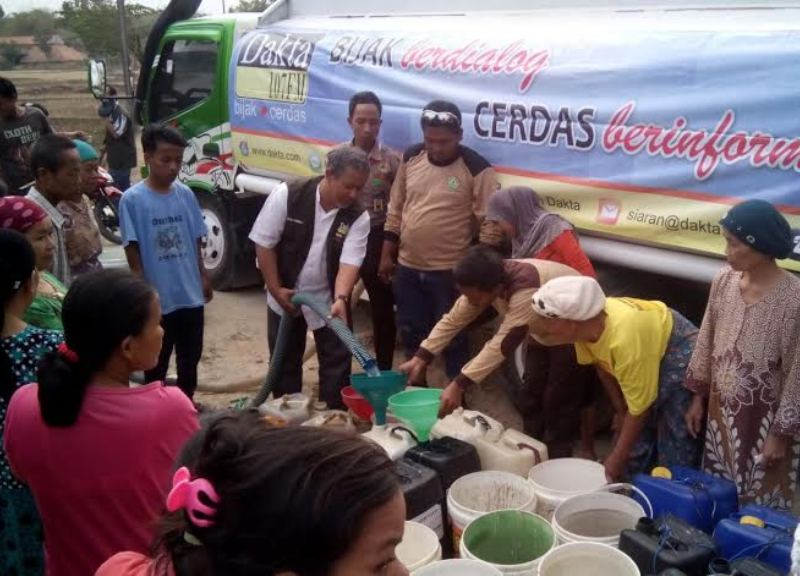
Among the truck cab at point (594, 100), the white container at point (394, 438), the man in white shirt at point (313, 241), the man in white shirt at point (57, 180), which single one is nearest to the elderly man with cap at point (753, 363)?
the truck cab at point (594, 100)

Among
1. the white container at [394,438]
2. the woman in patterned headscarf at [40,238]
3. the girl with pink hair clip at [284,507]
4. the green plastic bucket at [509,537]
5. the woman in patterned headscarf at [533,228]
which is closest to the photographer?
the girl with pink hair clip at [284,507]

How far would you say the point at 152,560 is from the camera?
3.73ft

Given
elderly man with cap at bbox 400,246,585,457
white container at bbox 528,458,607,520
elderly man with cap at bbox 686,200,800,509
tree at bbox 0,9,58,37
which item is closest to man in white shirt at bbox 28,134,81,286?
elderly man with cap at bbox 400,246,585,457

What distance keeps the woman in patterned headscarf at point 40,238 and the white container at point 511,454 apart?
1.67 m

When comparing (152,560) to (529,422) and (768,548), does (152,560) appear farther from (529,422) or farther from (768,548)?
(529,422)

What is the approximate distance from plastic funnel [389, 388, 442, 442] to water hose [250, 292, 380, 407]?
0.16m

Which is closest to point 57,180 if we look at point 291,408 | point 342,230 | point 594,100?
point 342,230

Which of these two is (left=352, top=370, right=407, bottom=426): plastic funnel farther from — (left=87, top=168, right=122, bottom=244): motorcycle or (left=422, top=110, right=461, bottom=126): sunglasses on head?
(left=87, top=168, right=122, bottom=244): motorcycle

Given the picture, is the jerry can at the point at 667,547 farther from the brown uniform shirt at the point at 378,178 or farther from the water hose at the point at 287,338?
the brown uniform shirt at the point at 378,178

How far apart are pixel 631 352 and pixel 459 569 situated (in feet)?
3.61

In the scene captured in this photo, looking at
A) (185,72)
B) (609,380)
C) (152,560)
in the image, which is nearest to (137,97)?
(185,72)

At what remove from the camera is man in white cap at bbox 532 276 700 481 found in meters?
2.87

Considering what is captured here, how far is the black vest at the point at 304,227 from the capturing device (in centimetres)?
383

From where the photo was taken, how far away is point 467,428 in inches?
126
